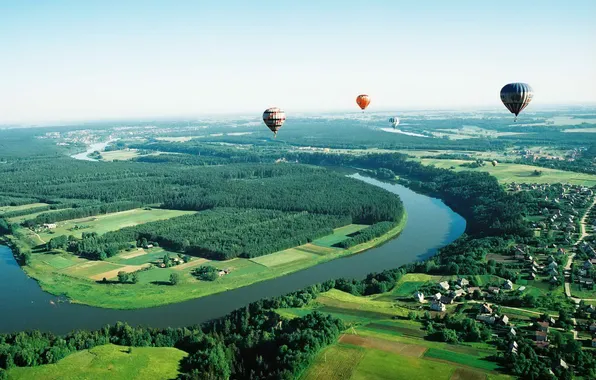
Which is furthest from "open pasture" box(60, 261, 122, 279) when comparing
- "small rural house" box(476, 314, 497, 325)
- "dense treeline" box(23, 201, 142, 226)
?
"small rural house" box(476, 314, 497, 325)

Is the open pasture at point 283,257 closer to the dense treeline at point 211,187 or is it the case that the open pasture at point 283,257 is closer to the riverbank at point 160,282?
the riverbank at point 160,282

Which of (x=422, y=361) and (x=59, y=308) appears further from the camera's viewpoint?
(x=59, y=308)

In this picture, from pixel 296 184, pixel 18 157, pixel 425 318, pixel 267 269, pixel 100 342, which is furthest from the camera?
pixel 18 157

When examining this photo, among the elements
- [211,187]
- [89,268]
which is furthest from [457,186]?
[89,268]

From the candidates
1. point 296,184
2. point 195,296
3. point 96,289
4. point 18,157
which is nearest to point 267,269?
point 195,296

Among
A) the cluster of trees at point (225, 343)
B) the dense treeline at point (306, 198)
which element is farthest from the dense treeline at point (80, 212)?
the cluster of trees at point (225, 343)

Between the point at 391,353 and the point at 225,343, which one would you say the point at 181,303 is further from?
the point at 391,353

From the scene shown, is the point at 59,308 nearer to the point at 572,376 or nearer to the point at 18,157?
the point at 572,376

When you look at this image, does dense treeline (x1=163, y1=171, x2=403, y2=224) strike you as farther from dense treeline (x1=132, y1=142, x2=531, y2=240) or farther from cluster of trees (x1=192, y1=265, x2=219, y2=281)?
cluster of trees (x1=192, y1=265, x2=219, y2=281)
